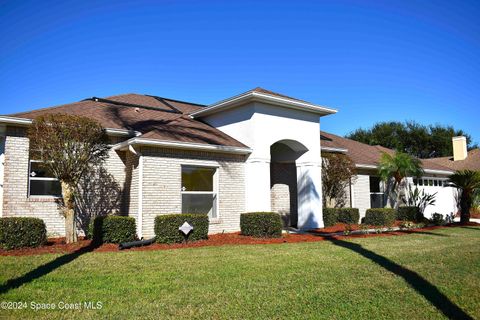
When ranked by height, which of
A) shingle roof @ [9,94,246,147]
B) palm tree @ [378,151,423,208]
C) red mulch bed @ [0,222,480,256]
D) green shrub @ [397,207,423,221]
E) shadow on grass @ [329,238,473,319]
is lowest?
shadow on grass @ [329,238,473,319]

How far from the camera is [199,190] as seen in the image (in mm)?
14750

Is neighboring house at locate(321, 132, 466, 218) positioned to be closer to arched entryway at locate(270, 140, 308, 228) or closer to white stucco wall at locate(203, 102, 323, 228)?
arched entryway at locate(270, 140, 308, 228)

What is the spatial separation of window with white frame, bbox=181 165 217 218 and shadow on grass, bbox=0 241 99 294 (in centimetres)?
422

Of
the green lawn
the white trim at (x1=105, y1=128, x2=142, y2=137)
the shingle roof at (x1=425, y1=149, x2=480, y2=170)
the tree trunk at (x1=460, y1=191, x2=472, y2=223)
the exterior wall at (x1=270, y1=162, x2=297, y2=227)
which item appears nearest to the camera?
the green lawn

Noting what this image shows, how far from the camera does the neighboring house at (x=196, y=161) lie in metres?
12.9

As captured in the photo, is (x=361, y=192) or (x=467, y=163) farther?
(x=467, y=163)

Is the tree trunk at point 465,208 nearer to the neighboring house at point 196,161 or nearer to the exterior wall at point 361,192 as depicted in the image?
the exterior wall at point 361,192

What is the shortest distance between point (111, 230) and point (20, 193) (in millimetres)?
3474

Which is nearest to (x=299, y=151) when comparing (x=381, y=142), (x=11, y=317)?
(x=11, y=317)

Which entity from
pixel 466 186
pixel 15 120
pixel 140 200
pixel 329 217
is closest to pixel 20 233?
pixel 140 200

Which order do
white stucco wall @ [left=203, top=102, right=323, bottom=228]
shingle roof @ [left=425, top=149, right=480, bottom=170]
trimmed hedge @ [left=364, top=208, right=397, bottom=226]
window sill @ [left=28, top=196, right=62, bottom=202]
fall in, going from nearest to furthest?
1. window sill @ [left=28, top=196, right=62, bottom=202]
2. white stucco wall @ [left=203, top=102, right=323, bottom=228]
3. trimmed hedge @ [left=364, top=208, right=397, bottom=226]
4. shingle roof @ [left=425, top=149, right=480, bottom=170]

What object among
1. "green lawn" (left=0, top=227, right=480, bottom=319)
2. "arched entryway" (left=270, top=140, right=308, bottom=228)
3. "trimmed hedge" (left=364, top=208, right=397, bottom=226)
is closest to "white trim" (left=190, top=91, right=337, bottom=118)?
"arched entryway" (left=270, top=140, right=308, bottom=228)

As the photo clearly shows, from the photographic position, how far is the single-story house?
12914 mm

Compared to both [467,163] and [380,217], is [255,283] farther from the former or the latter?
[467,163]
